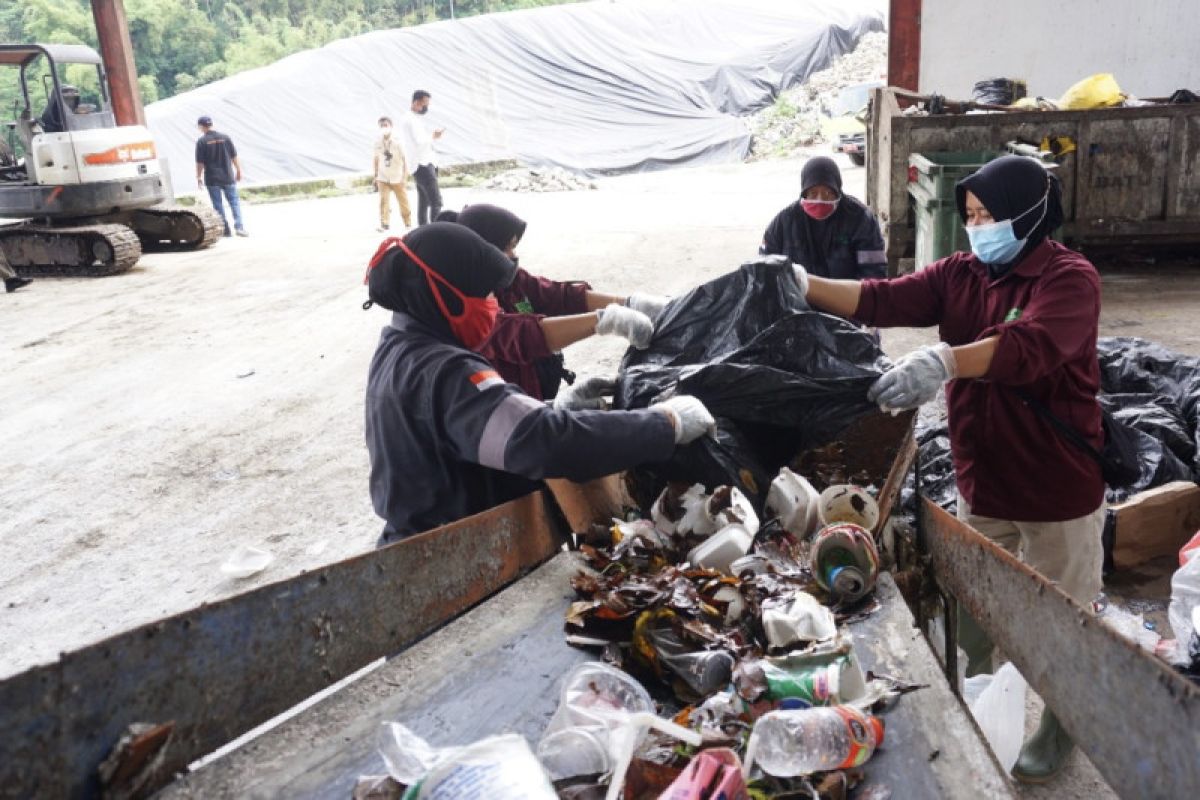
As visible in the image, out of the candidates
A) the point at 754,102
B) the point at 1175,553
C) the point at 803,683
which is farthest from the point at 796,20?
the point at 803,683

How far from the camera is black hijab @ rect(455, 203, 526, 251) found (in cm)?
378

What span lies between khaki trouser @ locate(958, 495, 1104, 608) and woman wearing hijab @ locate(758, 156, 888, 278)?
174cm

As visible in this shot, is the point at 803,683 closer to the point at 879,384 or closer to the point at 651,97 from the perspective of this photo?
the point at 879,384

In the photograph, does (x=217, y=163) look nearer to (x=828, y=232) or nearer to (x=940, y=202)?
(x=940, y=202)

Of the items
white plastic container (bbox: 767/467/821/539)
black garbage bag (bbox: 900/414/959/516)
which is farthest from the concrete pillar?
white plastic container (bbox: 767/467/821/539)

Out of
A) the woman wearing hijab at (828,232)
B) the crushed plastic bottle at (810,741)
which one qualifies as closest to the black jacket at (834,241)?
the woman wearing hijab at (828,232)

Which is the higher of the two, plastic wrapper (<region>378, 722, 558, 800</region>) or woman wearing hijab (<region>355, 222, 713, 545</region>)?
woman wearing hijab (<region>355, 222, 713, 545</region>)

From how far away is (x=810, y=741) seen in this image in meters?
1.62

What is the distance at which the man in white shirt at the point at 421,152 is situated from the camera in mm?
13008

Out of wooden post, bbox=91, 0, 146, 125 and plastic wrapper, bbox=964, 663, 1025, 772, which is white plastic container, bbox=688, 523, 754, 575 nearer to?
plastic wrapper, bbox=964, 663, 1025, 772

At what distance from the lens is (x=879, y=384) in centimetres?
263

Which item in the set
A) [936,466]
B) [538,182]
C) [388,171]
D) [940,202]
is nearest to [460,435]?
[936,466]

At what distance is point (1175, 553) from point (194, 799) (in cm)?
383

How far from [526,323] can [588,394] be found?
55 centimetres
